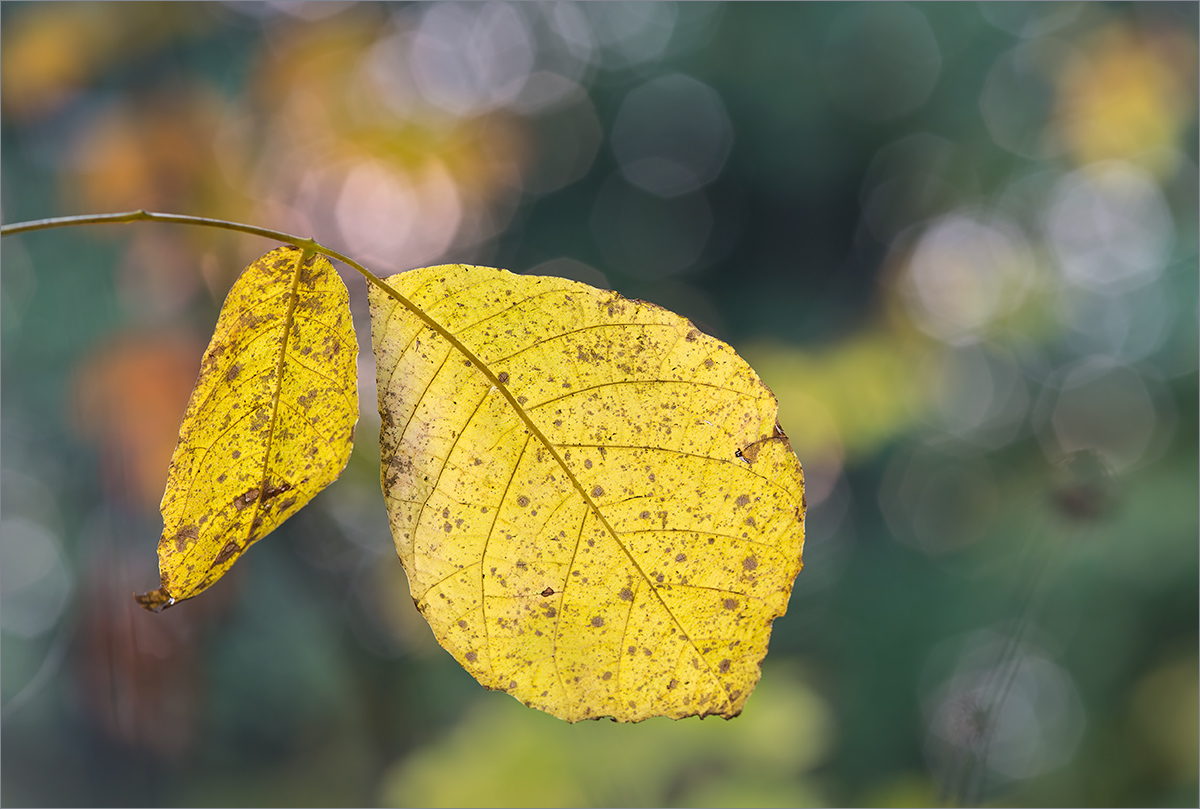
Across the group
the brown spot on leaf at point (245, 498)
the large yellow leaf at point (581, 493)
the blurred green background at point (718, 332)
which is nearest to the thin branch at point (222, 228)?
the large yellow leaf at point (581, 493)

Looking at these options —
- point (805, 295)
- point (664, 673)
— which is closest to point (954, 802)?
point (664, 673)

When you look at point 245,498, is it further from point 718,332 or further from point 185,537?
point 718,332

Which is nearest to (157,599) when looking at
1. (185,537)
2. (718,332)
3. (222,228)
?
(185,537)

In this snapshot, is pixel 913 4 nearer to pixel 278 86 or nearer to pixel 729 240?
pixel 729 240

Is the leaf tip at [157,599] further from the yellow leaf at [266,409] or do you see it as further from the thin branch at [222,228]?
the thin branch at [222,228]

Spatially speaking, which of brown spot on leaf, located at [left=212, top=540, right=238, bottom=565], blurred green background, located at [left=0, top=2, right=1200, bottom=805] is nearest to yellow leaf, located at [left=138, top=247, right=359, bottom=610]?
brown spot on leaf, located at [left=212, top=540, right=238, bottom=565]

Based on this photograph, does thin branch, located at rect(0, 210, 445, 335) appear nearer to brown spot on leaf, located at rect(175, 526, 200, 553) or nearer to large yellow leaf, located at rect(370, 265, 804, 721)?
large yellow leaf, located at rect(370, 265, 804, 721)
